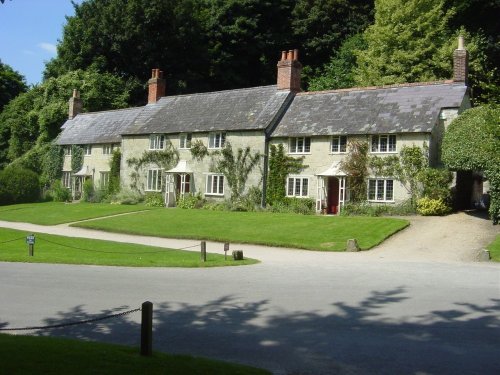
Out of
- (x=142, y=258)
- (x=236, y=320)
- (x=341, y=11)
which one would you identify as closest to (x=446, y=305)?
(x=236, y=320)

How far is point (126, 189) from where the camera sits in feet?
151

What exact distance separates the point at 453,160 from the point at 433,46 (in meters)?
17.5

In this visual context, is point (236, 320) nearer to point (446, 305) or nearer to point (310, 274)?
point (446, 305)

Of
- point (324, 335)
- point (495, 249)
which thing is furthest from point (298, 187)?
point (324, 335)

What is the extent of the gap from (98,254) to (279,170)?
18.1 meters

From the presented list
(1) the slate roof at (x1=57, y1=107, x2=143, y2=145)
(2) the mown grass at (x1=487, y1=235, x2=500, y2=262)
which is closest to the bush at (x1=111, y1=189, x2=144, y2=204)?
(1) the slate roof at (x1=57, y1=107, x2=143, y2=145)

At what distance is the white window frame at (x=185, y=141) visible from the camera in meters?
42.2

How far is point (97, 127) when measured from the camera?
5312 cm

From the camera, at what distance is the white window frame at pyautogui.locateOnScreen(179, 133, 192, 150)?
138 feet

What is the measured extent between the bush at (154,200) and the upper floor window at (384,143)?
16.6 metres

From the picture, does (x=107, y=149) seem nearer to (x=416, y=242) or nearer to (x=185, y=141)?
(x=185, y=141)

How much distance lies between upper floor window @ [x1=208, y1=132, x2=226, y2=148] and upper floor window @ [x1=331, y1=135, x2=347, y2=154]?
8.42 meters

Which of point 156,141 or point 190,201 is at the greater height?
point 156,141

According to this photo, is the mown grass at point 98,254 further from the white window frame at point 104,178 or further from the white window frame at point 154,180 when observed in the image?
the white window frame at point 104,178
